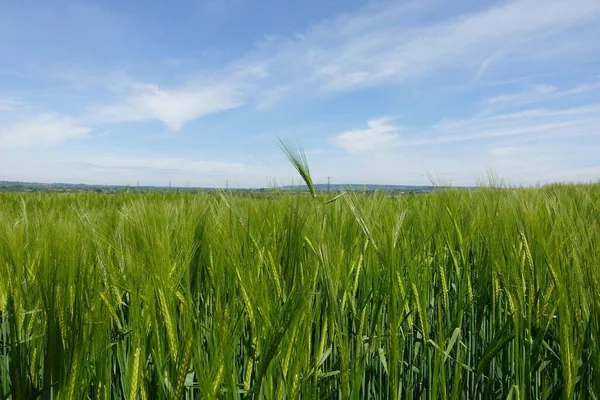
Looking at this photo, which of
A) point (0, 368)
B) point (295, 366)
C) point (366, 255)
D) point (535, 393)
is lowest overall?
point (535, 393)

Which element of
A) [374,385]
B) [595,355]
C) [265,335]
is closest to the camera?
[265,335]

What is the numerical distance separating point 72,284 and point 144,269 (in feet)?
0.52

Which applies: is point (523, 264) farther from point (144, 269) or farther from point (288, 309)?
point (144, 269)

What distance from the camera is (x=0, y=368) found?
952mm

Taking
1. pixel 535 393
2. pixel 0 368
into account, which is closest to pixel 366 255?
pixel 535 393

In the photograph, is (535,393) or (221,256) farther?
(535,393)

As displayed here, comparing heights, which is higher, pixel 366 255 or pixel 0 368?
pixel 366 255

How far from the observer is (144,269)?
78 cm

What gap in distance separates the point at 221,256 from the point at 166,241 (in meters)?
0.15

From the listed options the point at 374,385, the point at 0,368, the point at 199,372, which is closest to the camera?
the point at 199,372

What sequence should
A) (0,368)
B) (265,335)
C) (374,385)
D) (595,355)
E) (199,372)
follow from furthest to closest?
(374,385) < (0,368) < (595,355) < (265,335) < (199,372)

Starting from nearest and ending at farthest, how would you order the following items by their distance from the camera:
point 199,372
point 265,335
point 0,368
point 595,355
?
point 199,372 → point 265,335 → point 595,355 → point 0,368

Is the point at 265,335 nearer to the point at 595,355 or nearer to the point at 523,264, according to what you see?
the point at 595,355

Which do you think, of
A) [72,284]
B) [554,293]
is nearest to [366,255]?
[554,293]
